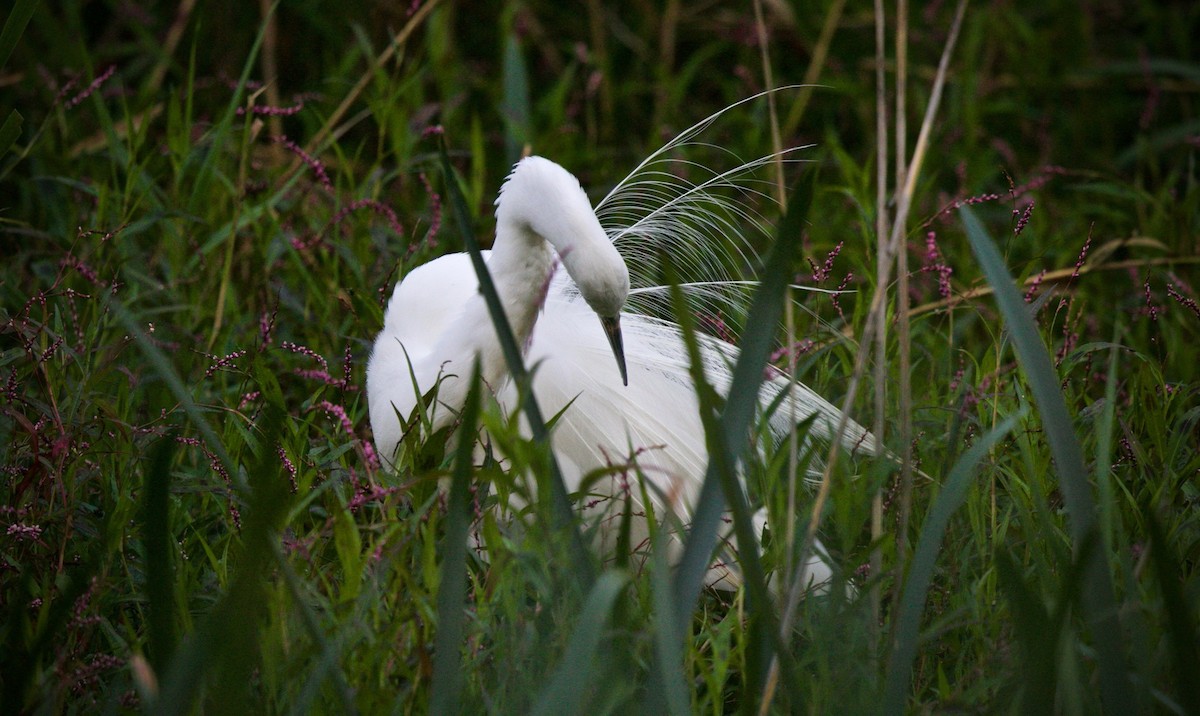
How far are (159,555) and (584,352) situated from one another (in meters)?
1.12

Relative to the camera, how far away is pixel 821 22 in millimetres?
3918

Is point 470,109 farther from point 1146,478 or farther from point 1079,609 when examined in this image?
point 1079,609

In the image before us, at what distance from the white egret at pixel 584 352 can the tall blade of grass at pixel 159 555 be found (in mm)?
794

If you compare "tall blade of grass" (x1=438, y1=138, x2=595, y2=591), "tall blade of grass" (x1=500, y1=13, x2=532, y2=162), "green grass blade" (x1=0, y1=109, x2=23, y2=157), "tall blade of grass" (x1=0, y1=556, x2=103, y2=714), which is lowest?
"tall blade of grass" (x1=0, y1=556, x2=103, y2=714)

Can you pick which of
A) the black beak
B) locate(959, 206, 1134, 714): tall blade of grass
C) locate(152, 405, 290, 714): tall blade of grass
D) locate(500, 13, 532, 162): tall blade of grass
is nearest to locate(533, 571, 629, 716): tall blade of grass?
locate(152, 405, 290, 714): tall blade of grass

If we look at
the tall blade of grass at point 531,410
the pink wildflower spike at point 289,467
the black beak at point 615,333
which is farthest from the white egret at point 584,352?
the tall blade of grass at point 531,410

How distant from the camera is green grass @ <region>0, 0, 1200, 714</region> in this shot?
106cm

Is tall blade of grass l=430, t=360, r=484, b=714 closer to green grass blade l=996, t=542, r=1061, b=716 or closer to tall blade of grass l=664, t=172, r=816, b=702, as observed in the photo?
tall blade of grass l=664, t=172, r=816, b=702

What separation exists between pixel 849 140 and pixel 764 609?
10.5 ft

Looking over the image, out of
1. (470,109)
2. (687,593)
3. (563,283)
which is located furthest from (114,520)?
(470,109)

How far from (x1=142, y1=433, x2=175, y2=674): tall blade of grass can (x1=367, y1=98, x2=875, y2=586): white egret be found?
2.60 ft

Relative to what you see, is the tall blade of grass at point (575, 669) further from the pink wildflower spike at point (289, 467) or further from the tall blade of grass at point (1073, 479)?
the pink wildflower spike at point (289, 467)

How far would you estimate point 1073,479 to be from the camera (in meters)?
1.10

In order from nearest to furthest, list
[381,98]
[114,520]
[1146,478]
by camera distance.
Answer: [114,520]
[1146,478]
[381,98]
